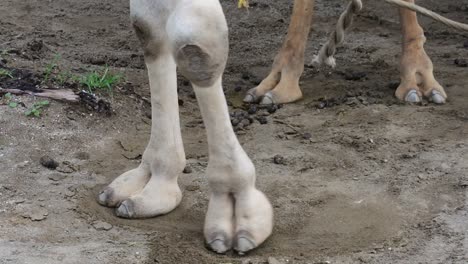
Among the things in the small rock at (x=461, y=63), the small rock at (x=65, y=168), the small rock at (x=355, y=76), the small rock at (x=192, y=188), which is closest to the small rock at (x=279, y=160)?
the small rock at (x=192, y=188)

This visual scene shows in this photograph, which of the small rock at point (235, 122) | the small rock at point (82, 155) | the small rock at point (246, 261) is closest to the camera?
the small rock at point (246, 261)

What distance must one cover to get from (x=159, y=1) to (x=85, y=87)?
1520mm

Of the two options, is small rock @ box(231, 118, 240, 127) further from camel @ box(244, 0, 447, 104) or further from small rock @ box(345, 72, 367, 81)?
small rock @ box(345, 72, 367, 81)

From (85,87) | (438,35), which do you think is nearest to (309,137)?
(85,87)

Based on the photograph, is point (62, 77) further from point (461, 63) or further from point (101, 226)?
point (461, 63)

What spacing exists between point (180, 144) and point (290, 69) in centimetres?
171

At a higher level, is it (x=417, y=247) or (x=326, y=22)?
(x=417, y=247)

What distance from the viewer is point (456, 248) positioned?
3.02m

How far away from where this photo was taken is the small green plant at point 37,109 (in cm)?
402

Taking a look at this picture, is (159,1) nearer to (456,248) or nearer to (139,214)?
(139,214)

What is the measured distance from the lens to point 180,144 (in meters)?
3.29

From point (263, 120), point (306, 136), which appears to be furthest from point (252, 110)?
point (306, 136)

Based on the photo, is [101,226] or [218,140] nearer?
[218,140]

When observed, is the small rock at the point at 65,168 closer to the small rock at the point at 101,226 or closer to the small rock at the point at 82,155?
the small rock at the point at 82,155
